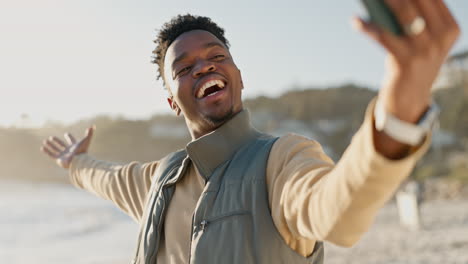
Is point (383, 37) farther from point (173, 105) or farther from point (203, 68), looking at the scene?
point (173, 105)

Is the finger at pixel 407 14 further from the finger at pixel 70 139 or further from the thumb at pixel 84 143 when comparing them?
the finger at pixel 70 139

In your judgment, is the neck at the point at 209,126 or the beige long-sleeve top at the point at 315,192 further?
the neck at the point at 209,126

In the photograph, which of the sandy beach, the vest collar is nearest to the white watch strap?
the vest collar

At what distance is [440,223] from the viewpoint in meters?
10.1

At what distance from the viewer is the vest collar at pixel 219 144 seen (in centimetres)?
155

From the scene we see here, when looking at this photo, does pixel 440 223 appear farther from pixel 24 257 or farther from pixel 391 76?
pixel 391 76

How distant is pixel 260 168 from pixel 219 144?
0.89 ft

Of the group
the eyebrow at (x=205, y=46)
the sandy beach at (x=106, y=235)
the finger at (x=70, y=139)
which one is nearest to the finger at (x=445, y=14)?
the eyebrow at (x=205, y=46)

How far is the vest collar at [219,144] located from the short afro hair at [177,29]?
1.84ft

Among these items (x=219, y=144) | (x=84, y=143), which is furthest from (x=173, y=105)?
(x=84, y=143)

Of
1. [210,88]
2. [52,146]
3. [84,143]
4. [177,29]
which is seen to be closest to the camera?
[210,88]

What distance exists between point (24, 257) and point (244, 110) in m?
9.98

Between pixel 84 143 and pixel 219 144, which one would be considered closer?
pixel 219 144

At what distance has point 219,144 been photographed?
1579 mm
